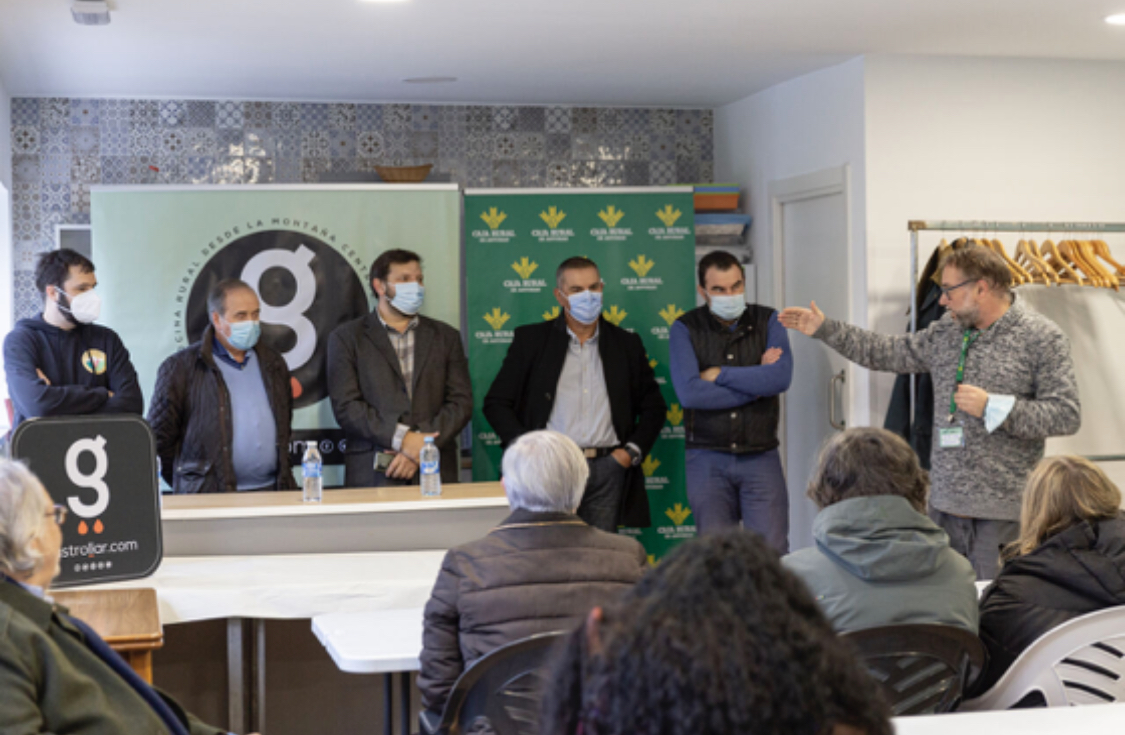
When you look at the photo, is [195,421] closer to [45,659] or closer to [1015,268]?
[45,659]

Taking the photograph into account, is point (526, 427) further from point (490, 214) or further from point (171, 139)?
point (171, 139)

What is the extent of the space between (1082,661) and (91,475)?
2.43m

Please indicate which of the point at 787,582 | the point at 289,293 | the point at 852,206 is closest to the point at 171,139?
the point at 289,293

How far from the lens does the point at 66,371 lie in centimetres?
409

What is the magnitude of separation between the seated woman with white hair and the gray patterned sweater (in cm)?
276

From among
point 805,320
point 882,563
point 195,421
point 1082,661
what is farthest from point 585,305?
point 1082,661

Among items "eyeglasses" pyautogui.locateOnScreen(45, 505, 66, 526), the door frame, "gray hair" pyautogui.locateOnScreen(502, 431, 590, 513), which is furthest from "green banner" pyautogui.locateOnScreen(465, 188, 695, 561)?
"eyeglasses" pyautogui.locateOnScreen(45, 505, 66, 526)

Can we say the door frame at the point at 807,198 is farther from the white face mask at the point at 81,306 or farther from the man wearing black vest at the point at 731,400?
the white face mask at the point at 81,306

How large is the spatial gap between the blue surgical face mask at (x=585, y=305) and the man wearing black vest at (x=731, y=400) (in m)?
0.36

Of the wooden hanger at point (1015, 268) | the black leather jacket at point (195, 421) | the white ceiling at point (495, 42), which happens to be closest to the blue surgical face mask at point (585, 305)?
the white ceiling at point (495, 42)

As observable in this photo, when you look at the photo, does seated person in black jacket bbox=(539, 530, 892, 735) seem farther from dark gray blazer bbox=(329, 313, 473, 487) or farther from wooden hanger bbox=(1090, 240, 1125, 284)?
wooden hanger bbox=(1090, 240, 1125, 284)

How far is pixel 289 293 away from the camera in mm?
5145

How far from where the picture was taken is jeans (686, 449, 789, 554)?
457 centimetres

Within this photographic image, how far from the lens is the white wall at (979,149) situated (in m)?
4.80
